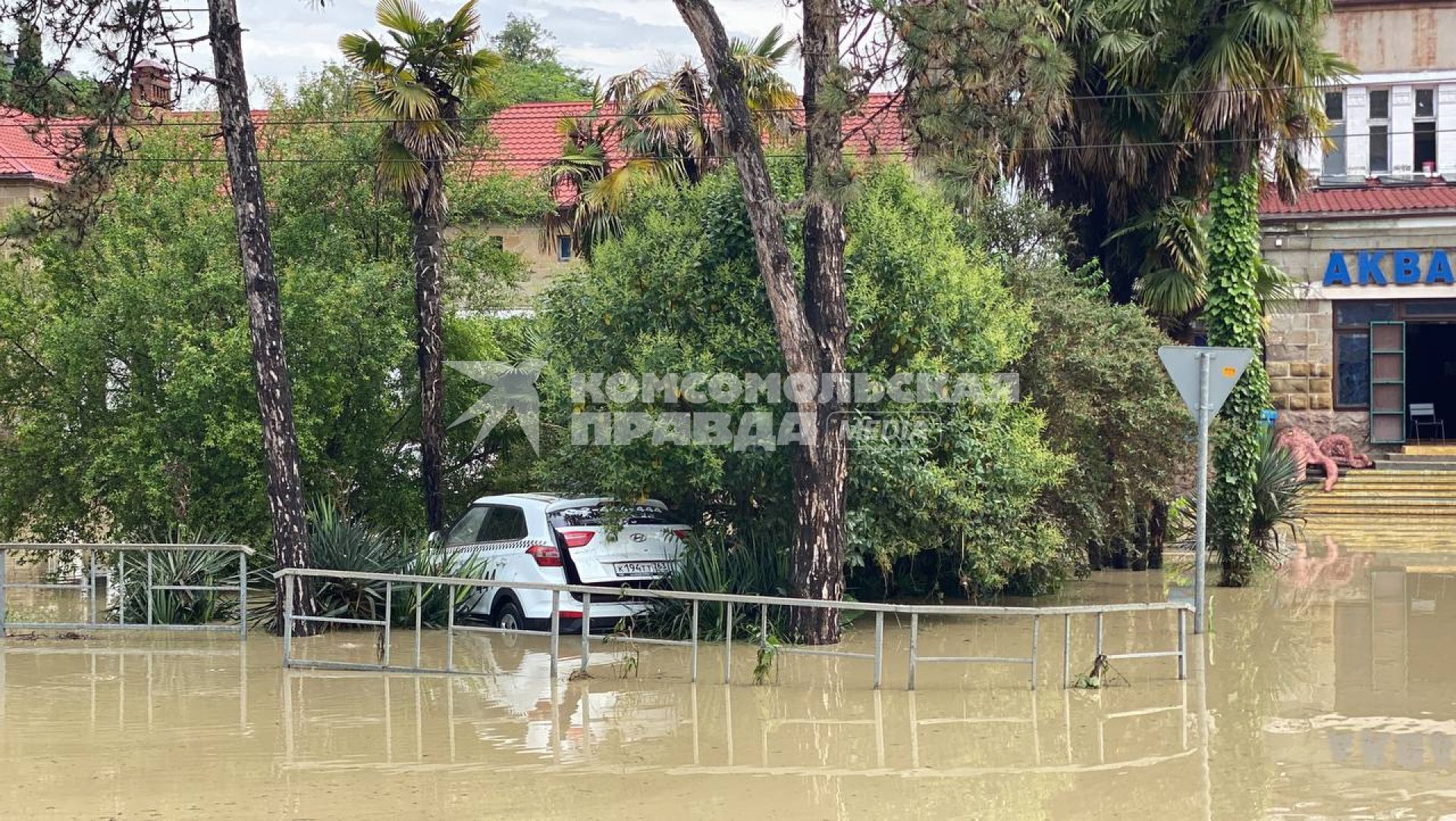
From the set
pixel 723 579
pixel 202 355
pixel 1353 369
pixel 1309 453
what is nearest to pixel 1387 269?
pixel 1353 369

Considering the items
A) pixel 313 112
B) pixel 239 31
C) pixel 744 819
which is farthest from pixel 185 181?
pixel 744 819

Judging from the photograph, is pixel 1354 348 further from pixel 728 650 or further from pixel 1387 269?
pixel 728 650

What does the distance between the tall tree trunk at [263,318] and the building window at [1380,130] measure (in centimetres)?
2378

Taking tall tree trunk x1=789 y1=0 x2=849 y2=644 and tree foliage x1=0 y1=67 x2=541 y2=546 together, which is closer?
tall tree trunk x1=789 y1=0 x2=849 y2=644

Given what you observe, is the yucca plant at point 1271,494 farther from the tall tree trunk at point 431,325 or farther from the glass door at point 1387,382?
the glass door at point 1387,382

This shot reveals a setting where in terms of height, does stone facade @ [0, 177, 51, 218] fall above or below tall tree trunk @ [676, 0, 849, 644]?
above

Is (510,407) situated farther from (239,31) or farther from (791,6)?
(791,6)

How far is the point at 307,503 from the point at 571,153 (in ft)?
→ 23.4

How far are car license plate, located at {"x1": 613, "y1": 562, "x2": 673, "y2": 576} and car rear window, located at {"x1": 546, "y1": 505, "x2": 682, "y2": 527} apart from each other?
43cm

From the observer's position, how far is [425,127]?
56.8ft

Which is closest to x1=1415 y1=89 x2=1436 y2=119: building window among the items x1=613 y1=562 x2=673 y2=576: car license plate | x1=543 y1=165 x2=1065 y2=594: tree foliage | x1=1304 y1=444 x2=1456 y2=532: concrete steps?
x1=1304 y1=444 x2=1456 y2=532: concrete steps

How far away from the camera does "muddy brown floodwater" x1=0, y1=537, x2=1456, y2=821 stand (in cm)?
810

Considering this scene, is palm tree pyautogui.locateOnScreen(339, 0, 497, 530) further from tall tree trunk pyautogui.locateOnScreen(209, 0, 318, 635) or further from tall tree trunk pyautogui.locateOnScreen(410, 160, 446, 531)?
tall tree trunk pyautogui.locateOnScreen(209, 0, 318, 635)

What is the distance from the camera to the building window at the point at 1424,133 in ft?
100
